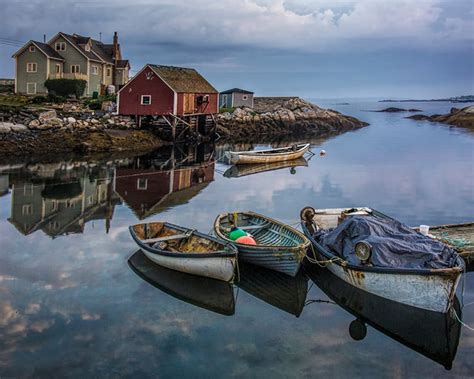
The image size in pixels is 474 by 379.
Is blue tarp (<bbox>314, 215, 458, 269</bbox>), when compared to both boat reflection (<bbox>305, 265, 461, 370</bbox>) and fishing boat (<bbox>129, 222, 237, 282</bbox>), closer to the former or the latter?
boat reflection (<bbox>305, 265, 461, 370</bbox>)

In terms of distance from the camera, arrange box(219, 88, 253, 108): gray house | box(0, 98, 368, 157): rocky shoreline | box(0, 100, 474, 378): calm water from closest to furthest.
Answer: box(0, 100, 474, 378): calm water < box(0, 98, 368, 157): rocky shoreline < box(219, 88, 253, 108): gray house

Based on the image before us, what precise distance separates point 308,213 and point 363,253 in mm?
3652

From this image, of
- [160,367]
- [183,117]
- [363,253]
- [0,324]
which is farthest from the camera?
[183,117]

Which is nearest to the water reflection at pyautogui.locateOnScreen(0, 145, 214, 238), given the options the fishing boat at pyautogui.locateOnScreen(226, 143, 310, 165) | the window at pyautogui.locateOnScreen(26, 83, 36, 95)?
the fishing boat at pyautogui.locateOnScreen(226, 143, 310, 165)

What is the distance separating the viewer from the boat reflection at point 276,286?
12.9 m

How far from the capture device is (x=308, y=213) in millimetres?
16359

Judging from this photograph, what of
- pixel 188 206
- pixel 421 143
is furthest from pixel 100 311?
pixel 421 143

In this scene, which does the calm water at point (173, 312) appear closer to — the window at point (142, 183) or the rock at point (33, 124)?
the window at point (142, 183)

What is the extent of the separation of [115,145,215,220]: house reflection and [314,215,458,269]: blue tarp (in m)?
9.10

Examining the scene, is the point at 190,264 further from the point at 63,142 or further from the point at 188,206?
the point at 63,142

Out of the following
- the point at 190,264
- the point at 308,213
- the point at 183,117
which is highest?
the point at 183,117

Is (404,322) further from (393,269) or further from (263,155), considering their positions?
(263,155)

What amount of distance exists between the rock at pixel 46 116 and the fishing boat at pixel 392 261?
99.0 ft

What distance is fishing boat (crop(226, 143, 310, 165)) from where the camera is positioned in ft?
120
